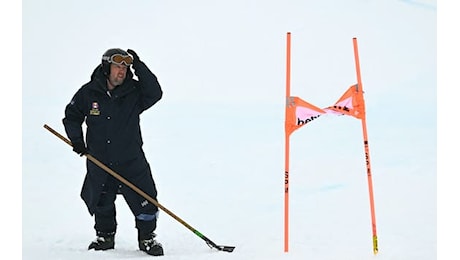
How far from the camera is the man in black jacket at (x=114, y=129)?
315 centimetres

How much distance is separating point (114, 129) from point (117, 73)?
0.79 feet

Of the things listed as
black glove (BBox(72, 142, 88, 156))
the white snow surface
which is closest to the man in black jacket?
black glove (BBox(72, 142, 88, 156))

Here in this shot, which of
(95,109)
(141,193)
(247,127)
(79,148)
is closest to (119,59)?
(95,109)

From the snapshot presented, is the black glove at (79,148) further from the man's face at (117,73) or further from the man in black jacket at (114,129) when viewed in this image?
the man's face at (117,73)

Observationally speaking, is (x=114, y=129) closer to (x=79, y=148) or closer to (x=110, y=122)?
(x=110, y=122)

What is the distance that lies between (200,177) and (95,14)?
1.07 m

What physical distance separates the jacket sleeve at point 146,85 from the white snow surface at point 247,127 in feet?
2.25

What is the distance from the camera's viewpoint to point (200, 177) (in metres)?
3.96

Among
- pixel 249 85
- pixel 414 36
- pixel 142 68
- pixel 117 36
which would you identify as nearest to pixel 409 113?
pixel 414 36

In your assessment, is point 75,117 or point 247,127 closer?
point 75,117

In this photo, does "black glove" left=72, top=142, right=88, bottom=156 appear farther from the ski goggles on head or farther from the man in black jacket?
the ski goggles on head

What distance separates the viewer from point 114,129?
10.4 ft

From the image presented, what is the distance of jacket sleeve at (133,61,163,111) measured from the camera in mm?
3107

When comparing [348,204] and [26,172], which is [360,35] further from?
[26,172]
